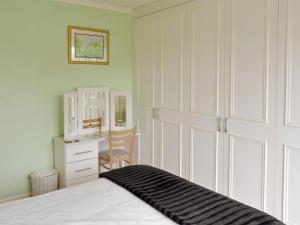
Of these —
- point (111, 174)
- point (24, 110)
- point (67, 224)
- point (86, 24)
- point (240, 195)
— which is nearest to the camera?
point (67, 224)

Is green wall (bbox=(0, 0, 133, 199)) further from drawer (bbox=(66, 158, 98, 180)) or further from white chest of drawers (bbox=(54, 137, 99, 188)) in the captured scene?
drawer (bbox=(66, 158, 98, 180))

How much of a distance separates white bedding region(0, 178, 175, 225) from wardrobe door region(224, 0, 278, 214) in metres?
1.28

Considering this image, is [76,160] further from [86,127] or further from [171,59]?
[171,59]

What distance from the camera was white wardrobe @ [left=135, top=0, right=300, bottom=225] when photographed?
235 centimetres

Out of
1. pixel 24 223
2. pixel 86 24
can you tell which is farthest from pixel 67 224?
pixel 86 24

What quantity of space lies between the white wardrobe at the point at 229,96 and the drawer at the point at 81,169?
85 centimetres

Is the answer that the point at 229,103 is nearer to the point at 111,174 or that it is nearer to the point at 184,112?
the point at 184,112

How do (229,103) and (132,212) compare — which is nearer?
(132,212)

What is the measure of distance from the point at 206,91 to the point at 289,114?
93cm

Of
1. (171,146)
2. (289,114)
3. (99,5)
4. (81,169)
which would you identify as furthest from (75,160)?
(289,114)

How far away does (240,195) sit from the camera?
2.78m

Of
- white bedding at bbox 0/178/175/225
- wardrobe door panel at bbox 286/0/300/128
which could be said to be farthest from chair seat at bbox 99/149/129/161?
wardrobe door panel at bbox 286/0/300/128

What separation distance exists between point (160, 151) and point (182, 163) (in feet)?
1.43

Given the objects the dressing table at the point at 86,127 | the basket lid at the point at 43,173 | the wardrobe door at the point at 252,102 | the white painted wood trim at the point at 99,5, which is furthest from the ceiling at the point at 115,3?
the basket lid at the point at 43,173
